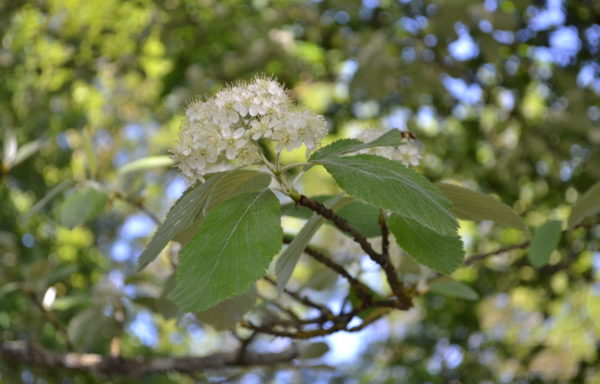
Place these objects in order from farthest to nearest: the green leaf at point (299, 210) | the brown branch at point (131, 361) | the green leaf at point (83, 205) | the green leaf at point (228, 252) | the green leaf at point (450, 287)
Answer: the brown branch at point (131, 361)
the green leaf at point (83, 205)
the green leaf at point (450, 287)
the green leaf at point (299, 210)
the green leaf at point (228, 252)

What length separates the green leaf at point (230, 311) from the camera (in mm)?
1152

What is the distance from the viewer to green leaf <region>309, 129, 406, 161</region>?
810 millimetres

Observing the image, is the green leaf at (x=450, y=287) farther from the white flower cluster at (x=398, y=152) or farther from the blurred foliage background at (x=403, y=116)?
the blurred foliage background at (x=403, y=116)

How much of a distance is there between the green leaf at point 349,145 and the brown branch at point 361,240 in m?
0.05

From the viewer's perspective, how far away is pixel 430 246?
91 cm

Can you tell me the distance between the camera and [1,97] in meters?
2.90

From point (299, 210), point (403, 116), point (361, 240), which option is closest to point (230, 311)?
point (299, 210)

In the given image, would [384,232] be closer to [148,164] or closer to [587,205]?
[587,205]

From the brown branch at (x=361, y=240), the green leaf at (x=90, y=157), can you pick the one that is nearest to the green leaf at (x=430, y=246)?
the brown branch at (x=361, y=240)

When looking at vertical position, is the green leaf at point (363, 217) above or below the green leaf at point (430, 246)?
above

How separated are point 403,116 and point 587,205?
2.13m

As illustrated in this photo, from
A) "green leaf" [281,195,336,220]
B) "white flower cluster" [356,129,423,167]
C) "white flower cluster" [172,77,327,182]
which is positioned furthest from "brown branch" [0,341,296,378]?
"white flower cluster" [172,77,327,182]

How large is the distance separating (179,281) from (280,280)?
0.60 ft

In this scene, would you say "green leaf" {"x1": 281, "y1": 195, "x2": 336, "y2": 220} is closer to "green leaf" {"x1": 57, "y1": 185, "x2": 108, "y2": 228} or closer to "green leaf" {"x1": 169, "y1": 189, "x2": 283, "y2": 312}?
"green leaf" {"x1": 169, "y1": 189, "x2": 283, "y2": 312}
